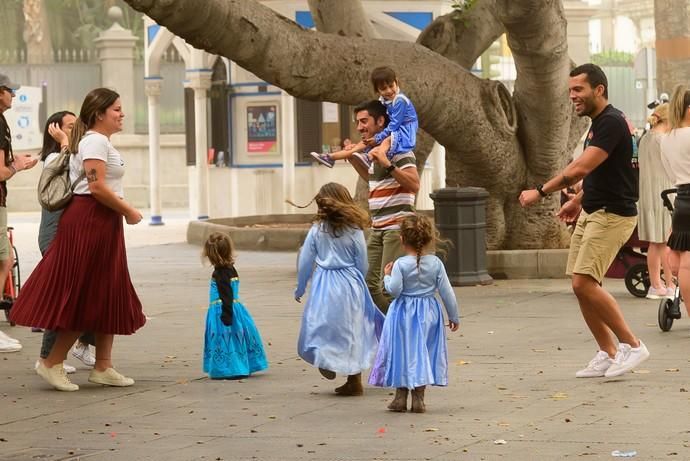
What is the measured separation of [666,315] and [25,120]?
28640 millimetres

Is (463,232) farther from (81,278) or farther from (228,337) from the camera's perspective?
(81,278)

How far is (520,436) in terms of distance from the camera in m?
8.40

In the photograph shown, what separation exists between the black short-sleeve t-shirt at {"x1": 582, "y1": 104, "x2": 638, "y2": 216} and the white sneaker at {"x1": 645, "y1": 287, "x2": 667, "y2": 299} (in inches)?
187

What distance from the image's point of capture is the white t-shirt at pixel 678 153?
11703 millimetres

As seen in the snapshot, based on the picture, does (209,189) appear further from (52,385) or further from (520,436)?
(520,436)

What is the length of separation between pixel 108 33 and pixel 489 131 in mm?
24503

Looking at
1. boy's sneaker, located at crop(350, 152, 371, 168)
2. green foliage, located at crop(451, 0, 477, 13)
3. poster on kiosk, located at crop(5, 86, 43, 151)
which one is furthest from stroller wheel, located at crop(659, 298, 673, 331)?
poster on kiosk, located at crop(5, 86, 43, 151)

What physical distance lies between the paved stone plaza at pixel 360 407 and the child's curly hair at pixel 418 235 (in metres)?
0.87

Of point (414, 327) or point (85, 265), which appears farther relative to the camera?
point (85, 265)

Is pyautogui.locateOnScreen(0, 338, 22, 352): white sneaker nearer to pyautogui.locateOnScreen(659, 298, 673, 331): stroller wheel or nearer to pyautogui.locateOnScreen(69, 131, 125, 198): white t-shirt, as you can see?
pyautogui.locateOnScreen(69, 131, 125, 198): white t-shirt

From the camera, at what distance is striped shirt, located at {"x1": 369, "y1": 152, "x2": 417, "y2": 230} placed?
11102mm

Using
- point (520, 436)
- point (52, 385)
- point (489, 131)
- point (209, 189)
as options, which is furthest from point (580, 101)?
point (209, 189)

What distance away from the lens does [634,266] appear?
15469 millimetres

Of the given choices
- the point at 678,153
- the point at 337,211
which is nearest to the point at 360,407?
the point at 337,211
